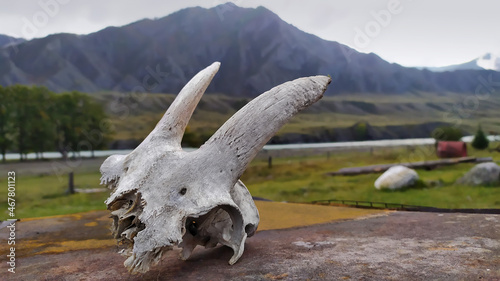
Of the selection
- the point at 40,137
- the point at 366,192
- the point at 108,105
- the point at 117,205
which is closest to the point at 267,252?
the point at 117,205

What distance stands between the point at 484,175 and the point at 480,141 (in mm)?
2873

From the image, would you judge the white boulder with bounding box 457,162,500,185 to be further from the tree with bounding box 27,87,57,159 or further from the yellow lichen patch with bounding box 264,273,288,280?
the tree with bounding box 27,87,57,159

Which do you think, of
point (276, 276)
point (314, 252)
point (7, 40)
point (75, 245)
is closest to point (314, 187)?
point (314, 252)

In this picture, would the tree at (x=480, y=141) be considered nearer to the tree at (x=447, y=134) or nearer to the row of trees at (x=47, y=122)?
the tree at (x=447, y=134)

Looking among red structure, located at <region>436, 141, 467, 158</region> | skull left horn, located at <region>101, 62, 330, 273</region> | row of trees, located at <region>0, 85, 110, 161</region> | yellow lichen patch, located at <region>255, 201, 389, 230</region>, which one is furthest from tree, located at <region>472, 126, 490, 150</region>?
row of trees, located at <region>0, 85, 110, 161</region>

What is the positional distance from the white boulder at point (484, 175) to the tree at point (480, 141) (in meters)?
2.50

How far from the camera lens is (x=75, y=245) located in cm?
531

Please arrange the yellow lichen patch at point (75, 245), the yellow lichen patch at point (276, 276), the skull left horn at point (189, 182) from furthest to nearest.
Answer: the yellow lichen patch at point (75, 245) < the yellow lichen patch at point (276, 276) < the skull left horn at point (189, 182)

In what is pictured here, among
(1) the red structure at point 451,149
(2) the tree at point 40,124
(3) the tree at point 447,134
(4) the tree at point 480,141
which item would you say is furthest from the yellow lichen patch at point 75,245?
(4) the tree at point 480,141

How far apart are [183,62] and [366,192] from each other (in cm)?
860

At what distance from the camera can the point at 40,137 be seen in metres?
10.9

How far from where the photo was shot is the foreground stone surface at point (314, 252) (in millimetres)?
3729

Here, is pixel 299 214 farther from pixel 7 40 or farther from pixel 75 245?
pixel 7 40

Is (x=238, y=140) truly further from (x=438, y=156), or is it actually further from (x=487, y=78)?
(x=487, y=78)
